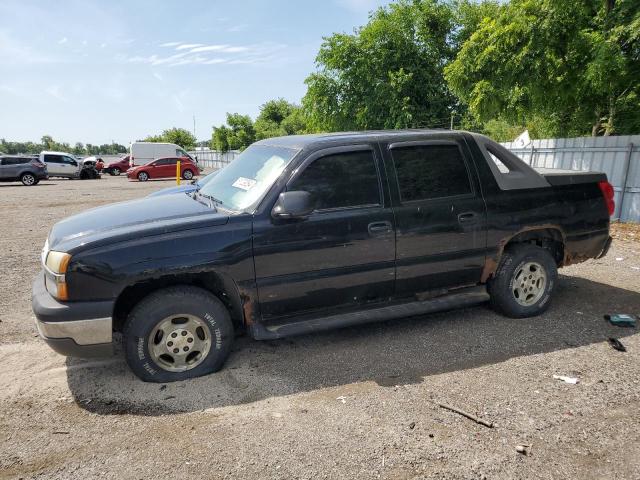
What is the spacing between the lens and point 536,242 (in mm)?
4918

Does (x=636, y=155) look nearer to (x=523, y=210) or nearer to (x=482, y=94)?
(x=482, y=94)

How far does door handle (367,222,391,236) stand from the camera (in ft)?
12.7

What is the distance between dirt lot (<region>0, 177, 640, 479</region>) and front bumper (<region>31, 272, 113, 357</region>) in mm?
410

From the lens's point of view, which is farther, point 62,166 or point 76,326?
point 62,166

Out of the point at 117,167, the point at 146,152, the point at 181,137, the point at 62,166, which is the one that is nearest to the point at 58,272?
the point at 62,166

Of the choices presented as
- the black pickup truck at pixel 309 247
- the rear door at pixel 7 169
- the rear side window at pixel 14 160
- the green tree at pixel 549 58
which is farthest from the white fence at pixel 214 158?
the black pickup truck at pixel 309 247

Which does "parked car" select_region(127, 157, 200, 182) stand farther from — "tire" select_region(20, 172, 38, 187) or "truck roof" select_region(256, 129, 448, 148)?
"truck roof" select_region(256, 129, 448, 148)

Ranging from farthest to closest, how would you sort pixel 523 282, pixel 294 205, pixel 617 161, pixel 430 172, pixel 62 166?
pixel 62 166 < pixel 617 161 < pixel 523 282 < pixel 430 172 < pixel 294 205

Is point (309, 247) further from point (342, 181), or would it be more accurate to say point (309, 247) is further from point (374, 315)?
point (374, 315)

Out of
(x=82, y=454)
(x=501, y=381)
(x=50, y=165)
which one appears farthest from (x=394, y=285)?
(x=50, y=165)

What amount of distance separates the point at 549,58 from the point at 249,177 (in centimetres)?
880

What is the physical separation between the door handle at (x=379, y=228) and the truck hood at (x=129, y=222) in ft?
3.96

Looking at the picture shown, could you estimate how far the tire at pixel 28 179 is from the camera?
965 inches

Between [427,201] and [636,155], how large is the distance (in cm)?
830
